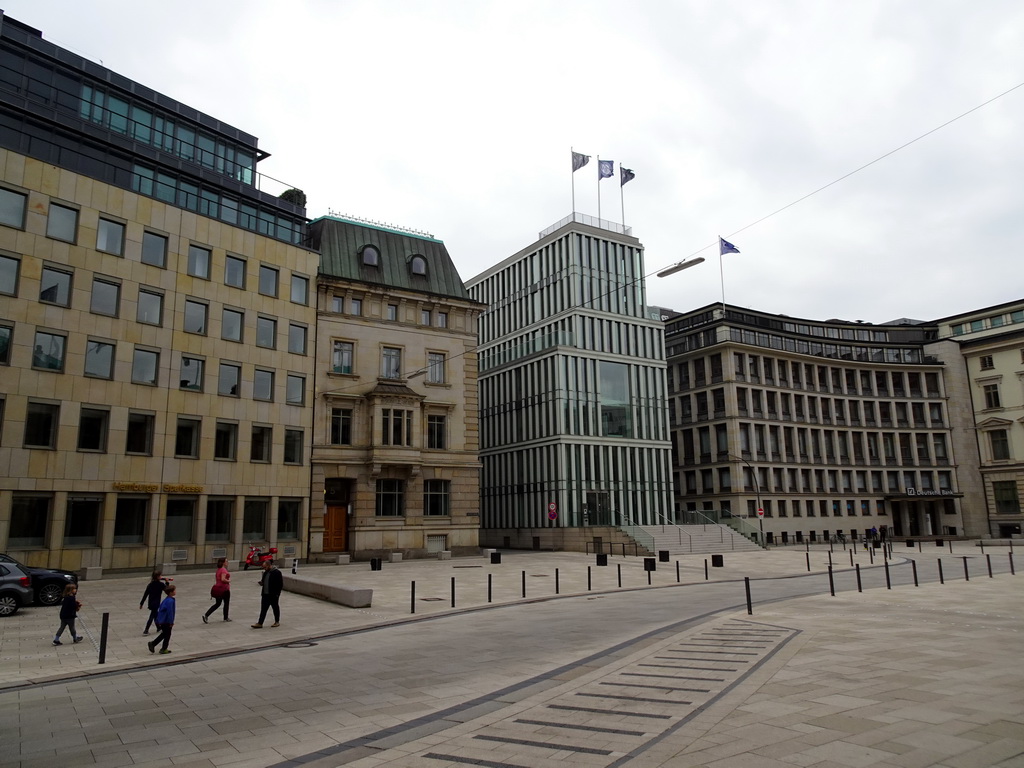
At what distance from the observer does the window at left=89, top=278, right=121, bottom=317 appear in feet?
112

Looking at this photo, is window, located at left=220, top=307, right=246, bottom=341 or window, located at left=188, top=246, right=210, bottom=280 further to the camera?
window, located at left=220, top=307, right=246, bottom=341

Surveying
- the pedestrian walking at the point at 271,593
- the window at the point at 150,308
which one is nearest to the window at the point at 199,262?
the window at the point at 150,308

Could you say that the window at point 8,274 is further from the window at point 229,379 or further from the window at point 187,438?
the window at point 229,379

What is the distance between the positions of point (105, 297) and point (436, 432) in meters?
21.6

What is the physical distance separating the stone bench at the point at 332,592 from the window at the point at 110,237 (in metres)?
19.8

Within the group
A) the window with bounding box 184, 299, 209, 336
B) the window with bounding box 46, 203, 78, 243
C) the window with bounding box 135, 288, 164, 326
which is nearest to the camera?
the window with bounding box 46, 203, 78, 243

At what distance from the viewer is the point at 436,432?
159 feet

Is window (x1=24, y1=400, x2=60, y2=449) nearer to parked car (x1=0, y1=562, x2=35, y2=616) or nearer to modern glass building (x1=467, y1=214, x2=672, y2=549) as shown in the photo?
parked car (x1=0, y1=562, x2=35, y2=616)

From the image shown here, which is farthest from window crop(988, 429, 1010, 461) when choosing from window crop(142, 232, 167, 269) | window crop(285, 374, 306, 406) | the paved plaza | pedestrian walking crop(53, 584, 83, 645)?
pedestrian walking crop(53, 584, 83, 645)

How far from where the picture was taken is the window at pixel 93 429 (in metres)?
33.1

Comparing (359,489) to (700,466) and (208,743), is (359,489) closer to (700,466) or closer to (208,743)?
(208,743)

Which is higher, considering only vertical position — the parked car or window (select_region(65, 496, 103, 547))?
window (select_region(65, 496, 103, 547))

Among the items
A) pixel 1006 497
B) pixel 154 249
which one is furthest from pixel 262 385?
pixel 1006 497

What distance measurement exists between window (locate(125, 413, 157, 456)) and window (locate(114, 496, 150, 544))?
7.73 ft
